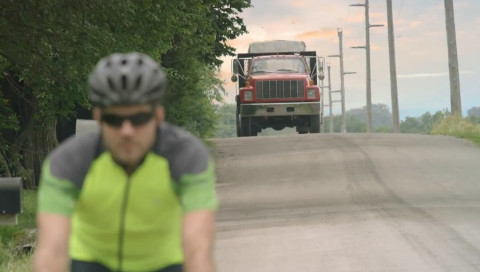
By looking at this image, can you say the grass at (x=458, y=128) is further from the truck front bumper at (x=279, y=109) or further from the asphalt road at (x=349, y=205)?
the truck front bumper at (x=279, y=109)

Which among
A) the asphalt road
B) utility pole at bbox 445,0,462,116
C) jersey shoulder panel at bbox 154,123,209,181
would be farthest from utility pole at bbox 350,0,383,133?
jersey shoulder panel at bbox 154,123,209,181

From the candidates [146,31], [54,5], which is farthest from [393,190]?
[54,5]

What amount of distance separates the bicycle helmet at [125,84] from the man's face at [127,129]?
0.03 metres

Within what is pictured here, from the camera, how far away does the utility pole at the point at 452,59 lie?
38.8m

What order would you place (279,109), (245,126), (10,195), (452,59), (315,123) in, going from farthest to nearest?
1. (452,59)
2. (245,126)
3. (315,123)
4. (279,109)
5. (10,195)

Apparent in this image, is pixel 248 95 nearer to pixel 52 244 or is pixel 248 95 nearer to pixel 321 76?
pixel 321 76

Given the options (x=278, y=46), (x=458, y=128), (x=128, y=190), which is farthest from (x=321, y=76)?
(x=128, y=190)

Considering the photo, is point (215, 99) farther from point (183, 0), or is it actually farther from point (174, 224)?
point (174, 224)

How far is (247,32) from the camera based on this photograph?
33.5 meters

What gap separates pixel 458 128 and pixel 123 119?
31842mm

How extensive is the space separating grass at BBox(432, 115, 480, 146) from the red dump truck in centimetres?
460

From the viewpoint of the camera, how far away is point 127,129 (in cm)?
323

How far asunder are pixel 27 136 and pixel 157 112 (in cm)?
1965

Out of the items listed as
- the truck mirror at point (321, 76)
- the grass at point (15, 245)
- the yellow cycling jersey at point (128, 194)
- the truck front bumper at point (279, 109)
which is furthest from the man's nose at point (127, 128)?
the truck front bumper at point (279, 109)
